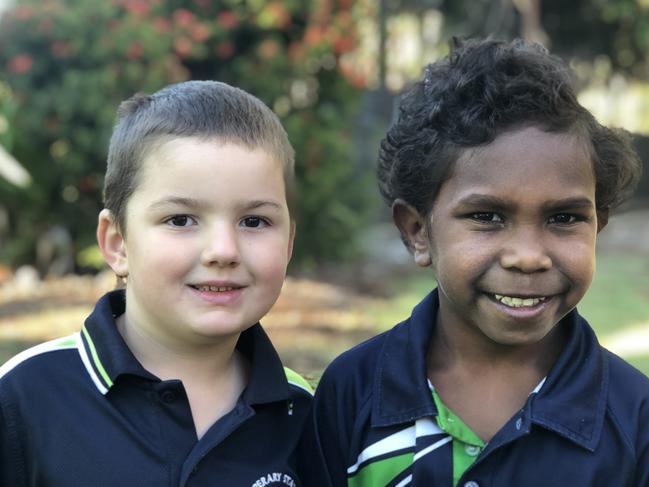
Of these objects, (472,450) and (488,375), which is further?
(488,375)

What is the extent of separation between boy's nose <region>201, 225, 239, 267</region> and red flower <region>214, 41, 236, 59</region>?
18.8 ft

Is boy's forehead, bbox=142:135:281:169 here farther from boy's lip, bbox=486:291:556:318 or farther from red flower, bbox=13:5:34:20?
red flower, bbox=13:5:34:20

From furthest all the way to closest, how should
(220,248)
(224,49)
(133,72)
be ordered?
(224,49) → (133,72) → (220,248)

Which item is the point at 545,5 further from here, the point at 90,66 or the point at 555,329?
the point at 555,329

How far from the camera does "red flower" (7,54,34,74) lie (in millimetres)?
7586

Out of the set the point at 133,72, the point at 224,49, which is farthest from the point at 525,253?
the point at 224,49

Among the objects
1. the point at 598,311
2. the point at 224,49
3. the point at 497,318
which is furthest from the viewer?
the point at 598,311

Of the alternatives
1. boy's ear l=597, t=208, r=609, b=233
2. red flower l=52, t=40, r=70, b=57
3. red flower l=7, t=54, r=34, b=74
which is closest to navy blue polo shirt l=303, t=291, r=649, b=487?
boy's ear l=597, t=208, r=609, b=233

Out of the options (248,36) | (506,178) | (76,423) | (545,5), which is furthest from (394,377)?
(545,5)

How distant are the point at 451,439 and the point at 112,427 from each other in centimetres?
81

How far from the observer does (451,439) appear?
219cm

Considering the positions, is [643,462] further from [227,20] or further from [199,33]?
[227,20]

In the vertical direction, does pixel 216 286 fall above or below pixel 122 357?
above

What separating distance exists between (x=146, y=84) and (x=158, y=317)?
535 cm
